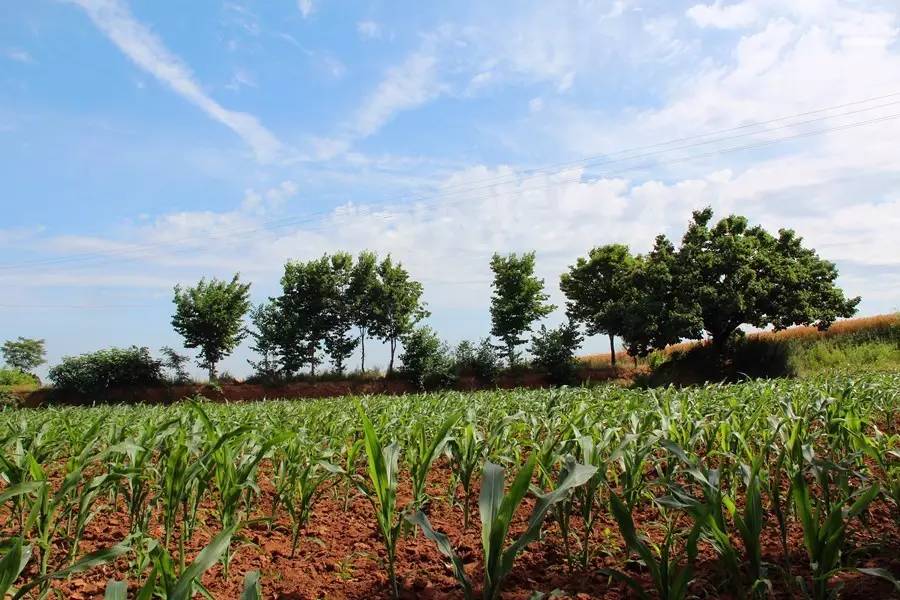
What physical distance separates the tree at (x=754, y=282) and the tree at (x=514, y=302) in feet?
26.3

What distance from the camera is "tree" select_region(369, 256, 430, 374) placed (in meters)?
30.3

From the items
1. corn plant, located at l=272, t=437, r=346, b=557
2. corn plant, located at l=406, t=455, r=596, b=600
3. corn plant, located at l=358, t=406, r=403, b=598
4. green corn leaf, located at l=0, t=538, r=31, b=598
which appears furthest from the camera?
corn plant, located at l=272, t=437, r=346, b=557

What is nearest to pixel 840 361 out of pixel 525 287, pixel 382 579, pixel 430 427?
pixel 525 287

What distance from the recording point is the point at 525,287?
30031 mm

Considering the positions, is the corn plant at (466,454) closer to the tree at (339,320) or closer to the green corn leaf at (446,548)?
the green corn leaf at (446,548)

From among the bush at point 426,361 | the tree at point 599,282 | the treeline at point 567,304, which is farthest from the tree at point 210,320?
the tree at point 599,282

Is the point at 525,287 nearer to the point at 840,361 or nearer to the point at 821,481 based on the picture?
the point at 840,361

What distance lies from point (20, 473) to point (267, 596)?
1558mm

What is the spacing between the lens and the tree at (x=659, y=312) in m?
22.3

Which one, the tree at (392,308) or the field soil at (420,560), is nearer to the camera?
the field soil at (420,560)

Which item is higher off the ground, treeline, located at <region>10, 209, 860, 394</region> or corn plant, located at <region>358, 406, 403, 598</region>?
treeline, located at <region>10, 209, 860, 394</region>

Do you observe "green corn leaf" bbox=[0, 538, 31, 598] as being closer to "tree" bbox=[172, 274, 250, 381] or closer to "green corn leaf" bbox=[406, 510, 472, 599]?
"green corn leaf" bbox=[406, 510, 472, 599]

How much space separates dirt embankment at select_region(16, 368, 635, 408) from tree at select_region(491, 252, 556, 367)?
2.31 meters

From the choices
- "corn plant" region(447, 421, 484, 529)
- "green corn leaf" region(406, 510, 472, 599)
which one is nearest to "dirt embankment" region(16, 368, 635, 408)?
"corn plant" region(447, 421, 484, 529)
